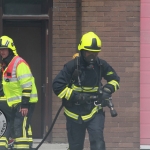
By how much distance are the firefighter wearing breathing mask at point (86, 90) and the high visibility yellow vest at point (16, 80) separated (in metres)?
0.74

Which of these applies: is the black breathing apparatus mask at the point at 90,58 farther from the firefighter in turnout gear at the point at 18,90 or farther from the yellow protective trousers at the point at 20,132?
the yellow protective trousers at the point at 20,132

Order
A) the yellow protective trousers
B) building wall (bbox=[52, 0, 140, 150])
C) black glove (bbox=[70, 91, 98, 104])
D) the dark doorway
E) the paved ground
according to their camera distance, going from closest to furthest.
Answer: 1. black glove (bbox=[70, 91, 98, 104])
2. the yellow protective trousers
3. building wall (bbox=[52, 0, 140, 150])
4. the paved ground
5. the dark doorway

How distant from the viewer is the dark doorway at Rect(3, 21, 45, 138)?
10750 mm

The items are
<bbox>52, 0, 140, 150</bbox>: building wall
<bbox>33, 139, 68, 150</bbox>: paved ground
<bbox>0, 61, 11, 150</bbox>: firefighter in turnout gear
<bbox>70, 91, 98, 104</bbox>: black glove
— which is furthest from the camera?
<bbox>33, 139, 68, 150</bbox>: paved ground

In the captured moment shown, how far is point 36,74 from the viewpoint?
1084 cm

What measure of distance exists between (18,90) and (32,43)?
8.56 ft

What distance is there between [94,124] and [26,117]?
1.27 m

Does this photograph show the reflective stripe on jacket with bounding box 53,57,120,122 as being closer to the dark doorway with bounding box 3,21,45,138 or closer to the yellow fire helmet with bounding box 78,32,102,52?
the yellow fire helmet with bounding box 78,32,102,52

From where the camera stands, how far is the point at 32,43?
1080 cm

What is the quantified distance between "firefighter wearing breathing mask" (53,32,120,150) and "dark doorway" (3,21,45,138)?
10.5 feet

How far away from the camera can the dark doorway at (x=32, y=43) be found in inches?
423

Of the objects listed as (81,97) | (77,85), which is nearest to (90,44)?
(77,85)

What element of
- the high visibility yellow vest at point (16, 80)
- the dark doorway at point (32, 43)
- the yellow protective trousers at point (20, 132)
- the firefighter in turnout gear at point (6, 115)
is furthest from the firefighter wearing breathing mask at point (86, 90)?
the dark doorway at point (32, 43)
